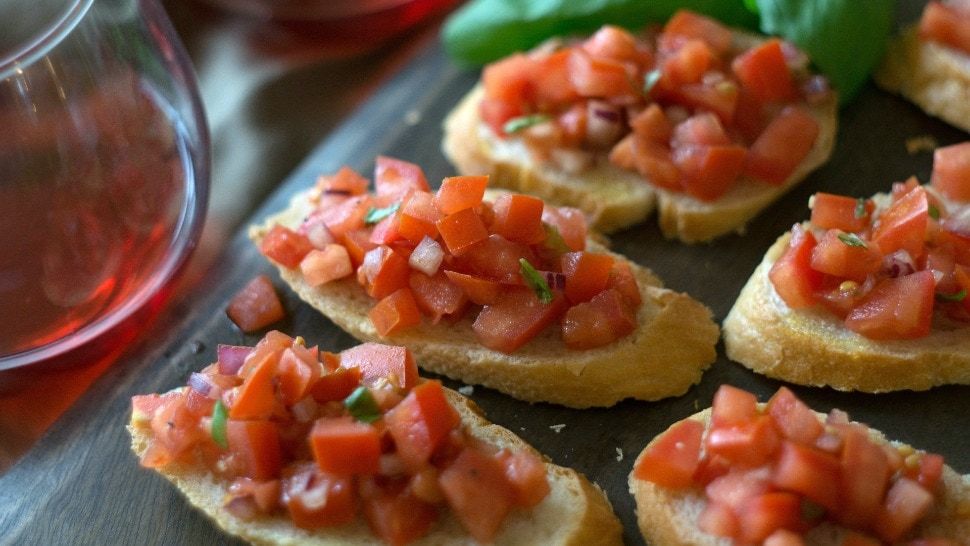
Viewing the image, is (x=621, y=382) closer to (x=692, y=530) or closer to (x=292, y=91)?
(x=692, y=530)

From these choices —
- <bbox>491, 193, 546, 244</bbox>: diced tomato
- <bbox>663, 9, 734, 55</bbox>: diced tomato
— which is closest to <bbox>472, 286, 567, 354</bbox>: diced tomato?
<bbox>491, 193, 546, 244</bbox>: diced tomato

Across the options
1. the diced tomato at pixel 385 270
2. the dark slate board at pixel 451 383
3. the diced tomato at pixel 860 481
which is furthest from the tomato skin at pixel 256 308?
the diced tomato at pixel 860 481

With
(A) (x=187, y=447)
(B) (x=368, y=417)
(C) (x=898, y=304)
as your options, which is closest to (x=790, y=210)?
(C) (x=898, y=304)

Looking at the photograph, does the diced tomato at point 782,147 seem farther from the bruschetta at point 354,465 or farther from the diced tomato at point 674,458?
the bruschetta at point 354,465

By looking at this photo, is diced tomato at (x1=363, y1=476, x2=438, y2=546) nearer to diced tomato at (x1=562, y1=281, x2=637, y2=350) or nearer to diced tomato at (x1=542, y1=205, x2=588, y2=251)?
diced tomato at (x1=562, y1=281, x2=637, y2=350)

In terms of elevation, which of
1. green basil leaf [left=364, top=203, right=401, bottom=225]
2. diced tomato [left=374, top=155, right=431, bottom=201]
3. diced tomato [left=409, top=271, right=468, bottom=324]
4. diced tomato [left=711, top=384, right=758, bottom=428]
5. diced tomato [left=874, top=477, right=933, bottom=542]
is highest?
green basil leaf [left=364, top=203, right=401, bottom=225]
